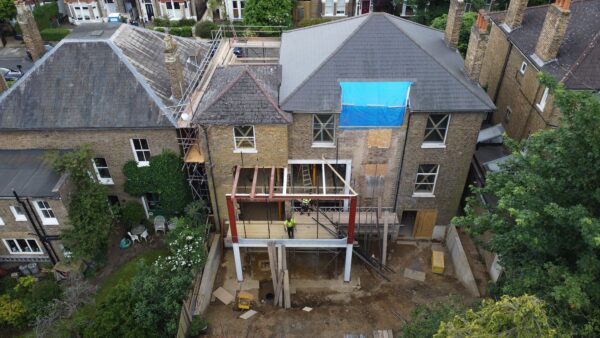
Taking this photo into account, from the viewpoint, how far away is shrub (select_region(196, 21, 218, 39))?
5450 cm

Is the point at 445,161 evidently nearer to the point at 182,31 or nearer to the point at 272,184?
the point at 272,184

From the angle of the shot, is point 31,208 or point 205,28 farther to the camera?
point 205,28

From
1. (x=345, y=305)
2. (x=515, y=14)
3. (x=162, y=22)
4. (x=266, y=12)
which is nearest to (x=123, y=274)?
(x=345, y=305)

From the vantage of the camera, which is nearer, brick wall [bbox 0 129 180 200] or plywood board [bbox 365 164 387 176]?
brick wall [bbox 0 129 180 200]

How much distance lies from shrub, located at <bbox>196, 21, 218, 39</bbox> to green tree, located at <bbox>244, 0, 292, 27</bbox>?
7374mm

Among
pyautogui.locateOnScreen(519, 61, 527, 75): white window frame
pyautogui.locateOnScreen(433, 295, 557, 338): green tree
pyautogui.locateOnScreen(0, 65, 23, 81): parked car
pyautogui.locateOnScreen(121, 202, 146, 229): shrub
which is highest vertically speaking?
pyautogui.locateOnScreen(433, 295, 557, 338): green tree

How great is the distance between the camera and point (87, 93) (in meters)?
26.1

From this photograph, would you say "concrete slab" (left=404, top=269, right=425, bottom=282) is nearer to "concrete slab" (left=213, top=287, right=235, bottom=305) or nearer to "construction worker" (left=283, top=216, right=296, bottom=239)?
"construction worker" (left=283, top=216, right=296, bottom=239)

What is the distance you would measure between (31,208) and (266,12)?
1289 inches

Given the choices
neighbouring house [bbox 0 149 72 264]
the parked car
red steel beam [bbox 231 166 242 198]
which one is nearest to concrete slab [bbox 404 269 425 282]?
red steel beam [bbox 231 166 242 198]

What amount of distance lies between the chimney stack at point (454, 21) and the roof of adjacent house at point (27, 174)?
2405cm

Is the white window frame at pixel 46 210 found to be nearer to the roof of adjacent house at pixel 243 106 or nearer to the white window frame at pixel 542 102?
the roof of adjacent house at pixel 243 106

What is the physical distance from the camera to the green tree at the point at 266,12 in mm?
48250

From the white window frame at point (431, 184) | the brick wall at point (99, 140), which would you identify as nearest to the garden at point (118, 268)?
the brick wall at point (99, 140)
